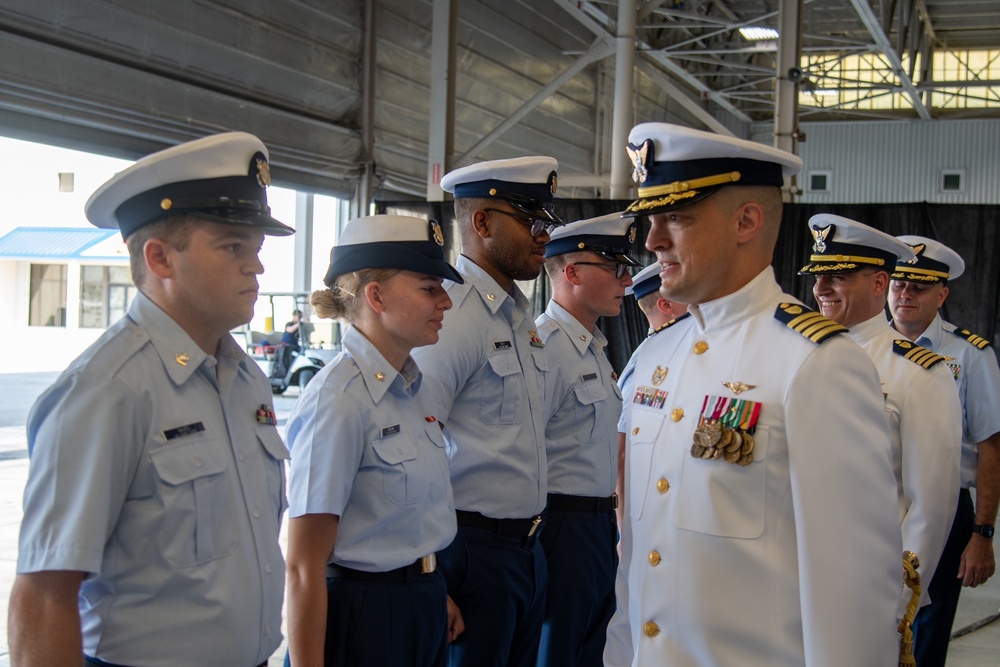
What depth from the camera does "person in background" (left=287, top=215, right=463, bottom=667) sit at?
211 centimetres

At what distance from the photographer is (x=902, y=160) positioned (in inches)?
840

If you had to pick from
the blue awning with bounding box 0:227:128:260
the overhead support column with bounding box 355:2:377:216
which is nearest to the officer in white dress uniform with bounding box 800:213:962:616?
the overhead support column with bounding box 355:2:377:216

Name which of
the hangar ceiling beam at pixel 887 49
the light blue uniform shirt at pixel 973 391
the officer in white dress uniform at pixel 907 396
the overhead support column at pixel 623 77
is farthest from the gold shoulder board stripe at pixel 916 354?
the hangar ceiling beam at pixel 887 49

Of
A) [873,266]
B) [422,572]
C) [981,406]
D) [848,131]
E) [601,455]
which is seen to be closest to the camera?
[422,572]

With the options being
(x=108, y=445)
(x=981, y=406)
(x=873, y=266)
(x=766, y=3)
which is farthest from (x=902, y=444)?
(x=766, y=3)

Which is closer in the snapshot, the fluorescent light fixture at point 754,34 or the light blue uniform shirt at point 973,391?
the light blue uniform shirt at point 973,391

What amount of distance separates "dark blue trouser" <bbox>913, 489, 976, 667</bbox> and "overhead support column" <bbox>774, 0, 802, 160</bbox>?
6002 millimetres

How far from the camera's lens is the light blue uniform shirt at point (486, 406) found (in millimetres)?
2771

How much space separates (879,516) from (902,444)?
1124 mm

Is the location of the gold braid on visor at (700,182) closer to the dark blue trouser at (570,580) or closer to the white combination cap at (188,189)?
the white combination cap at (188,189)

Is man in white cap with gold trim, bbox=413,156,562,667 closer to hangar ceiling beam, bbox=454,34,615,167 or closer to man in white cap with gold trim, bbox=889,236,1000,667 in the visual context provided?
man in white cap with gold trim, bbox=889,236,1000,667

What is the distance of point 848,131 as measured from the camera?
2180 cm

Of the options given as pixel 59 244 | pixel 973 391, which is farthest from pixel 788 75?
pixel 59 244

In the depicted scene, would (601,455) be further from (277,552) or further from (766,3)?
(766,3)
